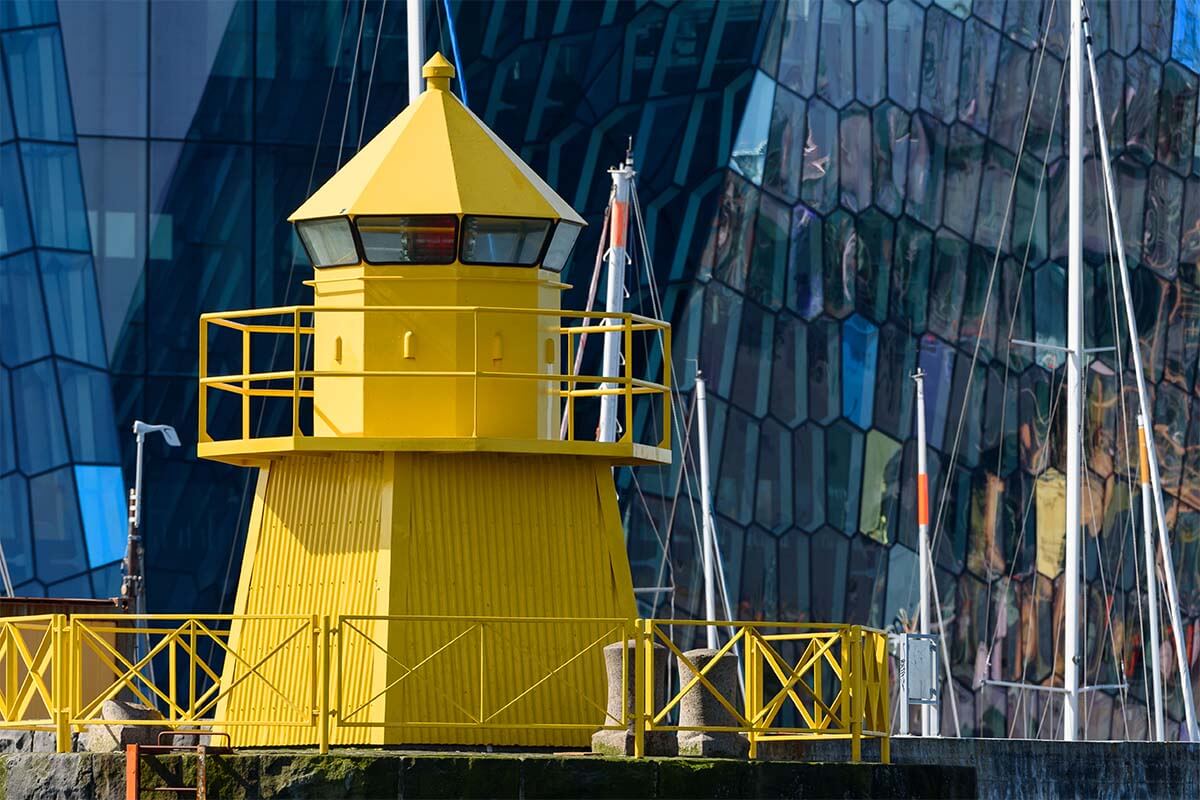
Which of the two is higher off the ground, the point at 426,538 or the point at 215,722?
the point at 426,538

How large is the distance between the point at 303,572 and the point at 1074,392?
21.6 metres

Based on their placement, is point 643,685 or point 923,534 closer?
point 643,685

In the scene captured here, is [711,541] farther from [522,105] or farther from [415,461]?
[415,461]

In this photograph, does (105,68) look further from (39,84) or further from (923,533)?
(923,533)

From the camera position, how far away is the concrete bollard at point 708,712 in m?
17.4

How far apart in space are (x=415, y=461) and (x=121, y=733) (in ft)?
8.95

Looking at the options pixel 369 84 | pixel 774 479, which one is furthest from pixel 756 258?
pixel 369 84

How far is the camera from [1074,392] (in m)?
38.6

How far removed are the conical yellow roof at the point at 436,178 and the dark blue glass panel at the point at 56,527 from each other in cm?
3035

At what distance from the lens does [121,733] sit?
685 inches

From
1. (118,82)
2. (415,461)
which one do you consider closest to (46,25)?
(118,82)

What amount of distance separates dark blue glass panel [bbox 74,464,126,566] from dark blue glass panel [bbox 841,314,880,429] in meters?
14.3

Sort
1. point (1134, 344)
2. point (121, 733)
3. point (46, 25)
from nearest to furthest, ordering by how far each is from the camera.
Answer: point (121, 733) < point (1134, 344) < point (46, 25)

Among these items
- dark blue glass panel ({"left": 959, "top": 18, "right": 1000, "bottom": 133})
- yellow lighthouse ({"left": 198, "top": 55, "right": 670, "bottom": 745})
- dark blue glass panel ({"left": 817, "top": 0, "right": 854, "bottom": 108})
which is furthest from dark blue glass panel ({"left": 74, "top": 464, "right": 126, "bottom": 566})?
yellow lighthouse ({"left": 198, "top": 55, "right": 670, "bottom": 745})
